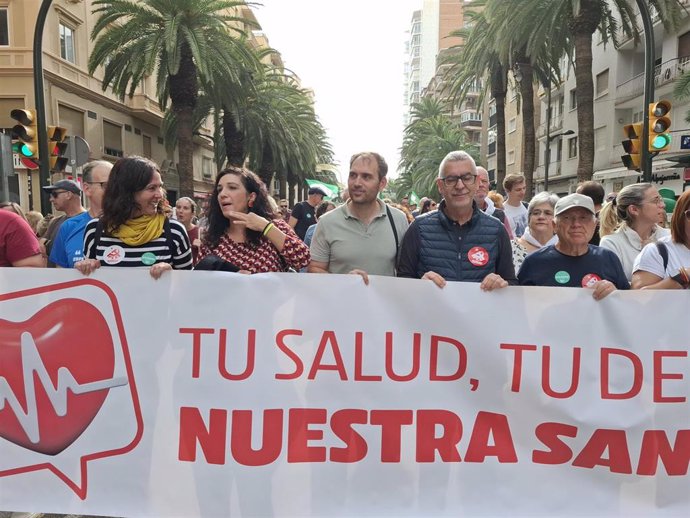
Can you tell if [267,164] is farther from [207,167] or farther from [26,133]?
[26,133]

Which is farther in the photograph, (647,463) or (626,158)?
(626,158)

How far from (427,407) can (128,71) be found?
54.2 ft

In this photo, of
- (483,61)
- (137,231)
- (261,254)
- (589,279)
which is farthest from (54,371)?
(483,61)

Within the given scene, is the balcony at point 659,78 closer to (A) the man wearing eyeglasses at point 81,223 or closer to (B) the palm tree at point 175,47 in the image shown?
(B) the palm tree at point 175,47

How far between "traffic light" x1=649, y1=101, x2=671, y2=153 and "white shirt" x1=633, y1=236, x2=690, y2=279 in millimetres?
6726

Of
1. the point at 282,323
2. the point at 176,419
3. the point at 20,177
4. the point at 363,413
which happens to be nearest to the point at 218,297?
the point at 282,323

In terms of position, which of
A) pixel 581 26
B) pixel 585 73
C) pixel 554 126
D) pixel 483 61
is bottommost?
pixel 585 73

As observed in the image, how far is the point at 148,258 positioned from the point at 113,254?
0.56 feet

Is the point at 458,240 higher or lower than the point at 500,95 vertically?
lower

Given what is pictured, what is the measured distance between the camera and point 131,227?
291cm

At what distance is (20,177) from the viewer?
21.0 meters

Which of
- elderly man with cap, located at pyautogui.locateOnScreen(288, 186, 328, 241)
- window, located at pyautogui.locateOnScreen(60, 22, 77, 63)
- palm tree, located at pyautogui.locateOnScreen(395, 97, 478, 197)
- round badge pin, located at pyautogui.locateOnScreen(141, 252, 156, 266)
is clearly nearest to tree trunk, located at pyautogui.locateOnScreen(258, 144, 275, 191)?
window, located at pyautogui.locateOnScreen(60, 22, 77, 63)

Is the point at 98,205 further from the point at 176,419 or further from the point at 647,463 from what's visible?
the point at 647,463

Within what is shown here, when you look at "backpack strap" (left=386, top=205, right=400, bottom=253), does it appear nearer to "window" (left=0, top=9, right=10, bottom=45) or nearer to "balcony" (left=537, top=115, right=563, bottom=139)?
"window" (left=0, top=9, right=10, bottom=45)
